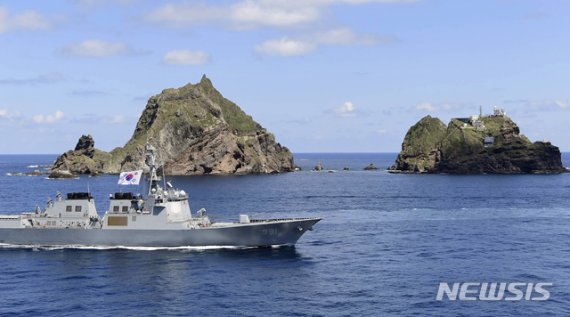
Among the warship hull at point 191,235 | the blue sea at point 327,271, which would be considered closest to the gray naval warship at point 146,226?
the warship hull at point 191,235

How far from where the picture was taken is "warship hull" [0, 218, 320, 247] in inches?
2362

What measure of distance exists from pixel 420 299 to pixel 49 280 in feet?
99.5

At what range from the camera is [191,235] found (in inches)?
2363

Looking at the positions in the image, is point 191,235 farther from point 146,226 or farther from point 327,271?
point 327,271

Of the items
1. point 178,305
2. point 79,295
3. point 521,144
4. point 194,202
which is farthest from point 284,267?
point 521,144

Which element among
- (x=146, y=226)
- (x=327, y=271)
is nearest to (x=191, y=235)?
(x=146, y=226)

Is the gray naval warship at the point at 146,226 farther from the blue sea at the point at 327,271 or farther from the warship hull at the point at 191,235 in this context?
the blue sea at the point at 327,271

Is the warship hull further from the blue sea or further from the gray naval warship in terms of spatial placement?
the blue sea

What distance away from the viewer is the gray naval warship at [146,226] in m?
60.2

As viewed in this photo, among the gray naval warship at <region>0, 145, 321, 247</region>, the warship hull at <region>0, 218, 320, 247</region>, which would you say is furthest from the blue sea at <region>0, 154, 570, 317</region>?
the gray naval warship at <region>0, 145, 321, 247</region>

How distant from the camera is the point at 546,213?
91.5 meters

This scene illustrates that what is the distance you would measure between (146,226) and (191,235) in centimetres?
481

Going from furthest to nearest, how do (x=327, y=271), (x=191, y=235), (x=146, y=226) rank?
(x=146, y=226)
(x=191, y=235)
(x=327, y=271)

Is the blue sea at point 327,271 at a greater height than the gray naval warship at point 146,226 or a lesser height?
lesser
